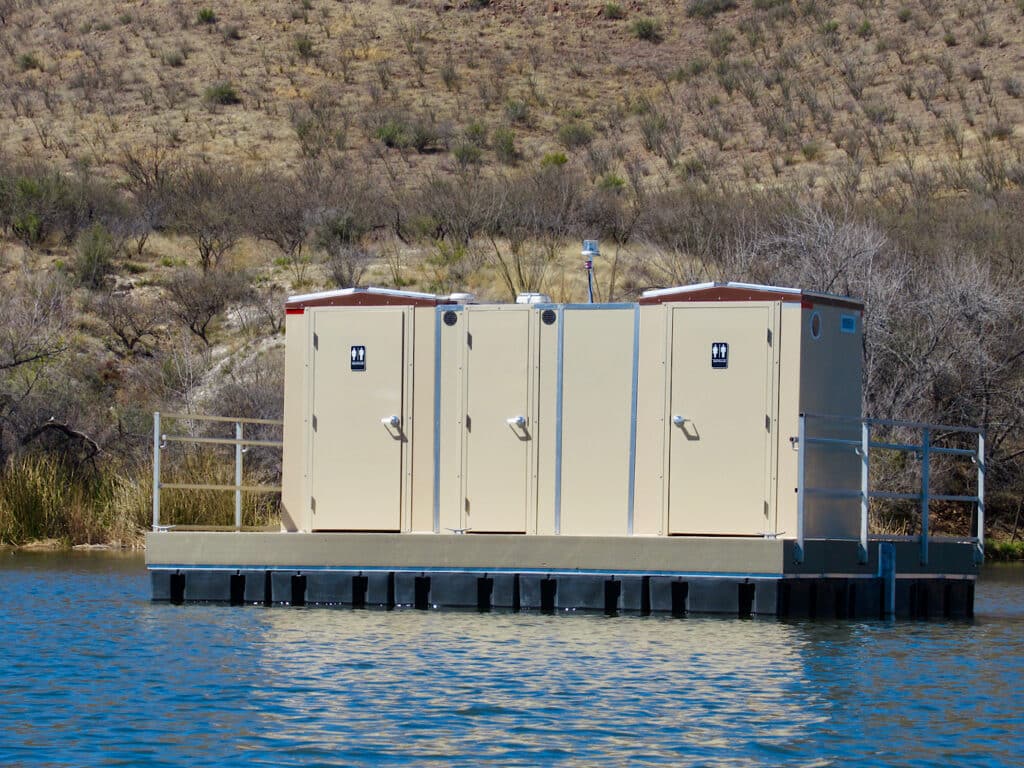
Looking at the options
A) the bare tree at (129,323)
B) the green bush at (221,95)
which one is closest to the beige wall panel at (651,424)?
the bare tree at (129,323)

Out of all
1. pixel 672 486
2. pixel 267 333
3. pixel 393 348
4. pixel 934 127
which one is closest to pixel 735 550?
pixel 672 486

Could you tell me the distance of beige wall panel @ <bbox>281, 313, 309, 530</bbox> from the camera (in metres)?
20.9

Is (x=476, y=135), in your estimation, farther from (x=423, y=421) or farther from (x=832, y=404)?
(x=832, y=404)

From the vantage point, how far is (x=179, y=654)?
15867mm

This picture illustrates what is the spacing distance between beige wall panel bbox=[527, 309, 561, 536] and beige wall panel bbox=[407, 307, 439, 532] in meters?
1.31

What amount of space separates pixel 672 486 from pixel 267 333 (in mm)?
21578

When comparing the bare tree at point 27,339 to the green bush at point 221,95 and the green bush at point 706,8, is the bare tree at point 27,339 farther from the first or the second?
the green bush at point 706,8

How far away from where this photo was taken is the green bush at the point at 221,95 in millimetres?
57875

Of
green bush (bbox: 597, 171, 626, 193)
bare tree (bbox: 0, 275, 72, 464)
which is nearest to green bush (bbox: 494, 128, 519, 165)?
green bush (bbox: 597, 171, 626, 193)

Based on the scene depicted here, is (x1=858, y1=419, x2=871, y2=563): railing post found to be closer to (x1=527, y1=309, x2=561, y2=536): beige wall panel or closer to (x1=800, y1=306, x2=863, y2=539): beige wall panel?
(x1=800, y1=306, x2=863, y2=539): beige wall panel

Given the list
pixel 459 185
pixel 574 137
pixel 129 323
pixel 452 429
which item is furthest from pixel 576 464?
pixel 574 137

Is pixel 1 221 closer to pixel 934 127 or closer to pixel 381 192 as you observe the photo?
pixel 381 192

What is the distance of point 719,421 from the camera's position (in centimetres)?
1919

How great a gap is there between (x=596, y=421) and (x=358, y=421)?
2.93m
